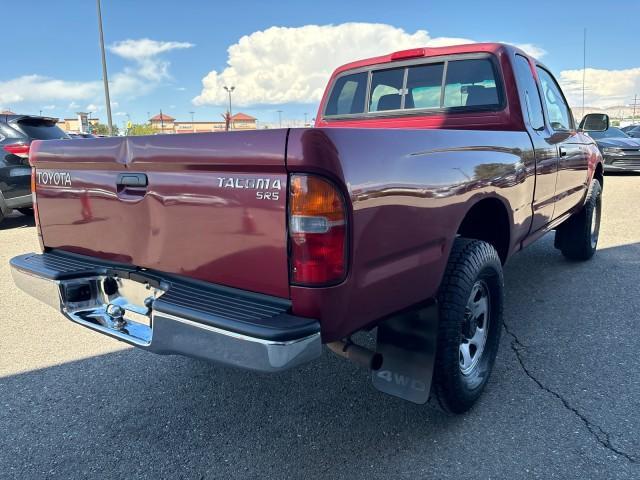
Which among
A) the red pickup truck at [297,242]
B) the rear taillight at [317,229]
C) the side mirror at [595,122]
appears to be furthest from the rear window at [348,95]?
the rear taillight at [317,229]

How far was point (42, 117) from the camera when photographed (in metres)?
7.99

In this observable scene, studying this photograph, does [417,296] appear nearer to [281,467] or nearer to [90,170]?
[281,467]

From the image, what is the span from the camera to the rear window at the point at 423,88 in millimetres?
3592

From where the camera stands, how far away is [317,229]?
5.77ft

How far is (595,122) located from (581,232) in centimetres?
114

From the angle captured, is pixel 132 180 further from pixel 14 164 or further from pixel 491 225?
pixel 14 164

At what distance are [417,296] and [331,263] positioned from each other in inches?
Answer: 23.8

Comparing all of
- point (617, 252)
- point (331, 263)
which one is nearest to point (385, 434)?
point (331, 263)

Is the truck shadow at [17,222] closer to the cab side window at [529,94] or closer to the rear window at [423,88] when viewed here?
the rear window at [423,88]

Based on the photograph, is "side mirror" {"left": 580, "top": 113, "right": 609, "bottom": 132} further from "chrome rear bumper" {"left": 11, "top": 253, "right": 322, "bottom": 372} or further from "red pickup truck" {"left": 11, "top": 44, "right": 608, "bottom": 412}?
"chrome rear bumper" {"left": 11, "top": 253, "right": 322, "bottom": 372}

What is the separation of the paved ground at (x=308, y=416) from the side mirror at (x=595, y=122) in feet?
7.26

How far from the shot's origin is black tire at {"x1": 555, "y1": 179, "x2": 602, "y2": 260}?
5176mm

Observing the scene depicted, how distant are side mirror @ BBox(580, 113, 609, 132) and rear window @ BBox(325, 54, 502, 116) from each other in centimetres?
213

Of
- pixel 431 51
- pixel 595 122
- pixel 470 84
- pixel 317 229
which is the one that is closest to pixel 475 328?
pixel 317 229
